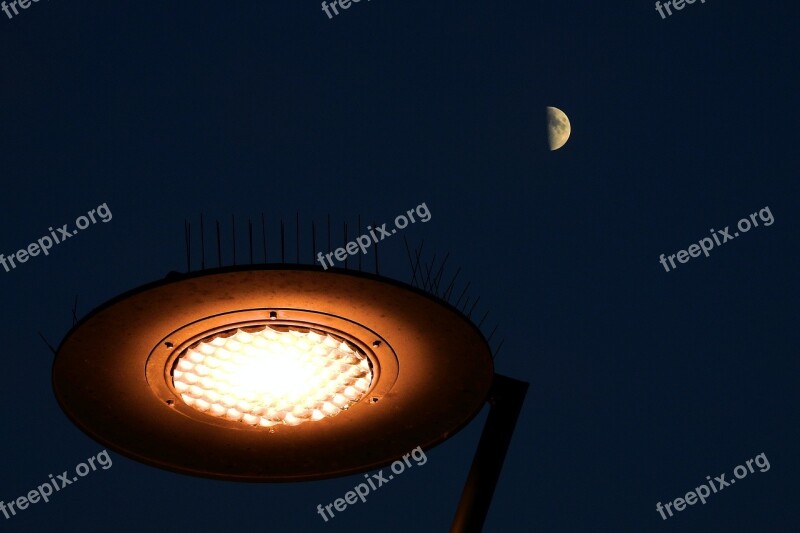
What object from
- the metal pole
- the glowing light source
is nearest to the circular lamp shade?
the glowing light source

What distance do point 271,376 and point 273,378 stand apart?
0.05 feet

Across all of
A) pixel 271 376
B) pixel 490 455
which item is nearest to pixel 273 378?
pixel 271 376

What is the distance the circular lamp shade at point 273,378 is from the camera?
6109 millimetres

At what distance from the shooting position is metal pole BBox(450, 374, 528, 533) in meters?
6.67

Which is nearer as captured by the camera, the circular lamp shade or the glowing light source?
the circular lamp shade

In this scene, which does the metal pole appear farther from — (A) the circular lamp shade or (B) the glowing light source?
(B) the glowing light source

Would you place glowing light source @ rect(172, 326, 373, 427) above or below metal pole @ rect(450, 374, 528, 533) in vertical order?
above

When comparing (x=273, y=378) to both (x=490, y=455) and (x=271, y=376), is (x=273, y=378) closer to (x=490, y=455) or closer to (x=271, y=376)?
(x=271, y=376)

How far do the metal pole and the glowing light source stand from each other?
2.51 ft

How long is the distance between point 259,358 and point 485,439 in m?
1.40

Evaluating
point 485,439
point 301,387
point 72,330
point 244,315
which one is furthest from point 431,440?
point 72,330

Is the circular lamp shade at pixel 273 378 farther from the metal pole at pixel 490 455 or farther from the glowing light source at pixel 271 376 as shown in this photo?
the metal pole at pixel 490 455

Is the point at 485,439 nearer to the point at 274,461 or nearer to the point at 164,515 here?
the point at 274,461

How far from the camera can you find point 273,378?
675cm
